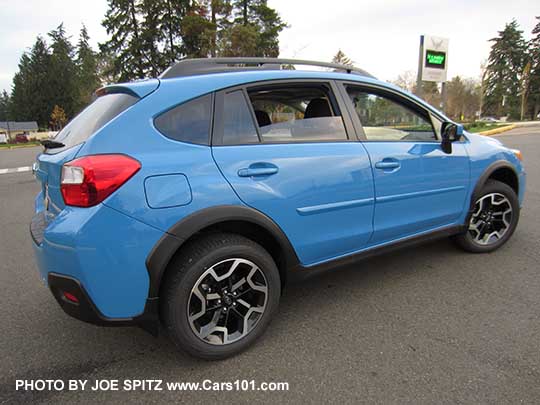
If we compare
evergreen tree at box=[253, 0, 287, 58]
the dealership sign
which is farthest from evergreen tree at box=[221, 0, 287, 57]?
the dealership sign

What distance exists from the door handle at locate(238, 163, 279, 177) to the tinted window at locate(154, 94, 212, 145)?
26 centimetres

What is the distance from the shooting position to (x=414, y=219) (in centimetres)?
282

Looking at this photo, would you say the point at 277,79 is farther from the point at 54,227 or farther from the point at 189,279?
the point at 54,227

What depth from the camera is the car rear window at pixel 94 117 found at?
1878 mm

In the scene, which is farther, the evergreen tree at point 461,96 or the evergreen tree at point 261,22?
the evergreen tree at point 461,96

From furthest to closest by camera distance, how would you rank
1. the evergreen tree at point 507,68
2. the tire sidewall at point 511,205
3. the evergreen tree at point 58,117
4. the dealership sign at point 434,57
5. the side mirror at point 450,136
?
the evergreen tree at point 507,68, the evergreen tree at point 58,117, the dealership sign at point 434,57, the tire sidewall at point 511,205, the side mirror at point 450,136

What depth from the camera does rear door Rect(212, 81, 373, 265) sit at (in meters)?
2.03

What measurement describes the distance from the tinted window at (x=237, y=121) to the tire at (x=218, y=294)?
58 cm

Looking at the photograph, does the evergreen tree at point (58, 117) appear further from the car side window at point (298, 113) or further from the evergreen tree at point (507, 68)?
the evergreen tree at point (507, 68)

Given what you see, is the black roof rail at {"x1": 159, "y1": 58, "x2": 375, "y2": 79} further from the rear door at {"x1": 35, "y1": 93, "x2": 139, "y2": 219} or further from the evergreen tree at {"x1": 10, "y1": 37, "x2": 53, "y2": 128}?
the evergreen tree at {"x1": 10, "y1": 37, "x2": 53, "y2": 128}

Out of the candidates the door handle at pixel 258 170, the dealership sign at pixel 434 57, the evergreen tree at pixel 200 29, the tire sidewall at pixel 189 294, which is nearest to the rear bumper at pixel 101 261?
the tire sidewall at pixel 189 294

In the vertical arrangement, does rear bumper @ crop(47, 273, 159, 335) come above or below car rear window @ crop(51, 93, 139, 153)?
below

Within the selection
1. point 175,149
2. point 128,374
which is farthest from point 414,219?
point 128,374

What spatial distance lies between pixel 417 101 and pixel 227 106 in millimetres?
1769
